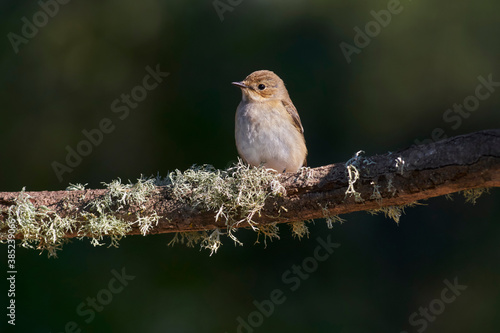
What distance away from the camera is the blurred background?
20.0 feet

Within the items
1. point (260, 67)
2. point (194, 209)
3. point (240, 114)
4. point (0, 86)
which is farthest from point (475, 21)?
point (0, 86)

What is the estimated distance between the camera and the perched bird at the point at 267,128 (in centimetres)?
506

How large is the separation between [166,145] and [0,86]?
2098 millimetres

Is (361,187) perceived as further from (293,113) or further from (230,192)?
(293,113)

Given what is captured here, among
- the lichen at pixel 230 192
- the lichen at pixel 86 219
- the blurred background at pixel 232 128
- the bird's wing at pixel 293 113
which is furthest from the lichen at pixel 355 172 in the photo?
the blurred background at pixel 232 128

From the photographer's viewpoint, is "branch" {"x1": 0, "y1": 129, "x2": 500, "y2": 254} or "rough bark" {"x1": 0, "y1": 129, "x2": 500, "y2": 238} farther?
"branch" {"x1": 0, "y1": 129, "x2": 500, "y2": 254}

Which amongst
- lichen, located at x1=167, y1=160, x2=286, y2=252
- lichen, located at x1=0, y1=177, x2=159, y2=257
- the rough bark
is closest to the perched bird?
lichen, located at x1=167, y1=160, x2=286, y2=252

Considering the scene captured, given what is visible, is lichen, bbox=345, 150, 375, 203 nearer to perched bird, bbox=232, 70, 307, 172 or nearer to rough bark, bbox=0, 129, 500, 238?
rough bark, bbox=0, 129, 500, 238

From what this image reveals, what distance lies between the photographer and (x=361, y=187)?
353 cm

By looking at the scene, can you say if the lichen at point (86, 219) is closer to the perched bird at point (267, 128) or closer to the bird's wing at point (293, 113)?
the perched bird at point (267, 128)

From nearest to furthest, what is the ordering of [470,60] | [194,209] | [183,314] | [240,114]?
[194,209], [240,114], [183,314], [470,60]

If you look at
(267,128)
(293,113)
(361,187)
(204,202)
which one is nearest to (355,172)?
Result: (361,187)

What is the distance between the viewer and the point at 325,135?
6.71 meters

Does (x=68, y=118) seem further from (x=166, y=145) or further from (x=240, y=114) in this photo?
(x=240, y=114)
